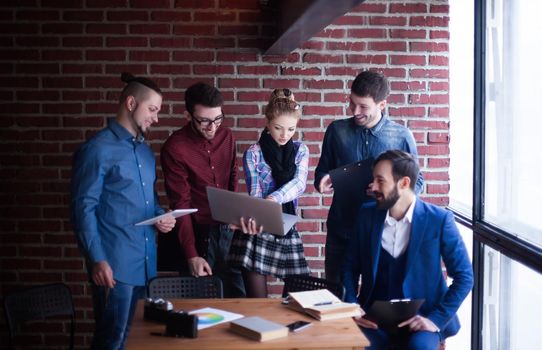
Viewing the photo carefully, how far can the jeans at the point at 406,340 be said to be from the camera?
2.87 meters

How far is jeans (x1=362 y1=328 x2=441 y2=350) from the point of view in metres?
2.87

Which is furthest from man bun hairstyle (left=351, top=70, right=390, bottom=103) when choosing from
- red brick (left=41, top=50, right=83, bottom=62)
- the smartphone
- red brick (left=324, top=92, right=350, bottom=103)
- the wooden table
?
red brick (left=41, top=50, right=83, bottom=62)

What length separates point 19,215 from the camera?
4.41 m

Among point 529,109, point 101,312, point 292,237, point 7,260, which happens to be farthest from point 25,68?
point 529,109

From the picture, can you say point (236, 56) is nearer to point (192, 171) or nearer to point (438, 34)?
point (192, 171)

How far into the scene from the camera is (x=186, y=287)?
10.7 ft

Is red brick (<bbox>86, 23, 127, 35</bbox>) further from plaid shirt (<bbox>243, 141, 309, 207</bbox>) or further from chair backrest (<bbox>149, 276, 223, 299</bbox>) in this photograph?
chair backrest (<bbox>149, 276, 223, 299</bbox>)

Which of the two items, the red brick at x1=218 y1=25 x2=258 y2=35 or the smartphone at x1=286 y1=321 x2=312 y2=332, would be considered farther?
the red brick at x1=218 y1=25 x2=258 y2=35

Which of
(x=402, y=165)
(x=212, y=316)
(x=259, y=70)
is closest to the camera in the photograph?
(x=212, y=316)

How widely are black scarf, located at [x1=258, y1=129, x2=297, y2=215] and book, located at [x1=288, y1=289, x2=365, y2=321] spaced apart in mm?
901

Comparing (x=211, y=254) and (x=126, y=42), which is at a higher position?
(x=126, y=42)

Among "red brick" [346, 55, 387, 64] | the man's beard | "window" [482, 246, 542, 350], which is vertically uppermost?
"red brick" [346, 55, 387, 64]

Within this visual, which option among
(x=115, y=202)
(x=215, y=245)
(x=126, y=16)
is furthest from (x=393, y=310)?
(x=126, y=16)

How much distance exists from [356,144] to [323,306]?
123cm
